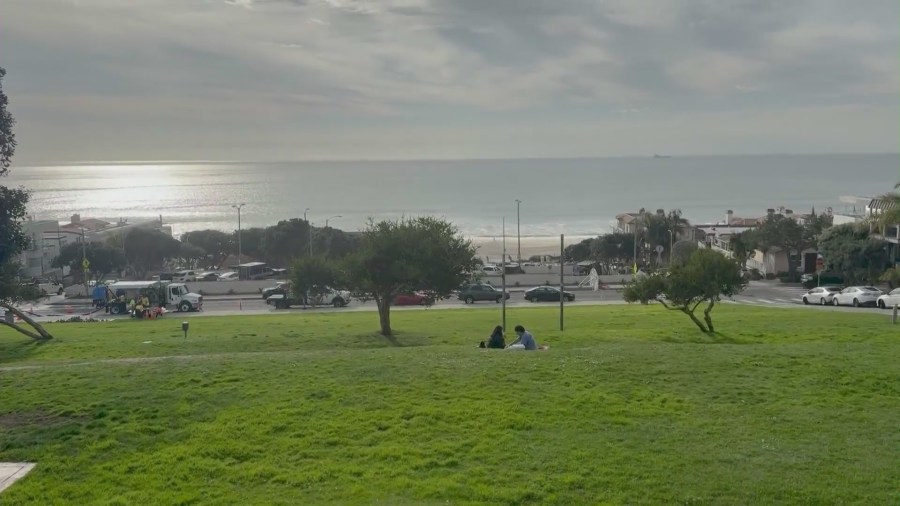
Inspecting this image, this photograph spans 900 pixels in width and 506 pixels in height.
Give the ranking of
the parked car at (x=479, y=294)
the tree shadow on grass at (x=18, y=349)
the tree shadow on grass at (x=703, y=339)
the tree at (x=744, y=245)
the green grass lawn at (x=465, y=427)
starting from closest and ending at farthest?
the green grass lawn at (x=465, y=427)
the tree shadow on grass at (x=18, y=349)
the tree shadow on grass at (x=703, y=339)
the parked car at (x=479, y=294)
the tree at (x=744, y=245)

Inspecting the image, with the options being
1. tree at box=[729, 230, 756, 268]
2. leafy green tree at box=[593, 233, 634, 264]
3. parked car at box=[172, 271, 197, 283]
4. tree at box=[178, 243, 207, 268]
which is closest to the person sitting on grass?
parked car at box=[172, 271, 197, 283]

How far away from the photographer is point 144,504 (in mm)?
8898

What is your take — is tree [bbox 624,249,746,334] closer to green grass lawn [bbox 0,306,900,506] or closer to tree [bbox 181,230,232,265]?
green grass lawn [bbox 0,306,900,506]

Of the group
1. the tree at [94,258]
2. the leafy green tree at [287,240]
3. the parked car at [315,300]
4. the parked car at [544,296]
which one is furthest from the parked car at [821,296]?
the tree at [94,258]

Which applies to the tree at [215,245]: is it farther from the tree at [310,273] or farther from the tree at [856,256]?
the tree at [856,256]

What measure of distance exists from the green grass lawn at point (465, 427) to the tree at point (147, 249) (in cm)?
6488

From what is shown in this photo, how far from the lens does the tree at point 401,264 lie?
26.9 metres

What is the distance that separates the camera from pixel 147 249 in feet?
255

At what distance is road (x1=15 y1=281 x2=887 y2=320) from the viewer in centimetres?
4412

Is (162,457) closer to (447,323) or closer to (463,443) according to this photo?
→ (463,443)

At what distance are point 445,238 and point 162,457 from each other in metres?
18.2

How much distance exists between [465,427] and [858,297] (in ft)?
114

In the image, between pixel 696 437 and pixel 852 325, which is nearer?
pixel 696 437

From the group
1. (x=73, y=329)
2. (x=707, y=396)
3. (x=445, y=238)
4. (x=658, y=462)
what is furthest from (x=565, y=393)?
(x=73, y=329)
